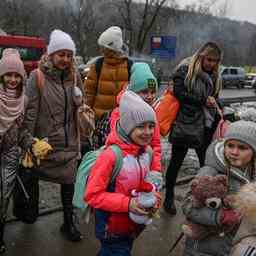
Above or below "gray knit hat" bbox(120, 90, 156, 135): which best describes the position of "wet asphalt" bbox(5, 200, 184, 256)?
below

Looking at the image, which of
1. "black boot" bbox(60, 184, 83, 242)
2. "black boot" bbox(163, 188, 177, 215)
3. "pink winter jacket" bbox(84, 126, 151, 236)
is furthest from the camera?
"black boot" bbox(163, 188, 177, 215)

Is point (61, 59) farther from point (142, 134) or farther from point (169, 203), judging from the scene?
point (169, 203)

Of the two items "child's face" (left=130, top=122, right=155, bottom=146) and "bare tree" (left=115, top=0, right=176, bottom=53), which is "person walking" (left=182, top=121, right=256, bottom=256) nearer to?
"child's face" (left=130, top=122, right=155, bottom=146)

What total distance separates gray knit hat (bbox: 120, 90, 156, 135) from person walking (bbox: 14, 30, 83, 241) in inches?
44.5

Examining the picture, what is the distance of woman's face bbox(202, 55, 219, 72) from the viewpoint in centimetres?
450

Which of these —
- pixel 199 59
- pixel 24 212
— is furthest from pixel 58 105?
pixel 199 59

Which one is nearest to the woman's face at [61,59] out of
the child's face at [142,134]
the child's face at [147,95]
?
the child's face at [147,95]

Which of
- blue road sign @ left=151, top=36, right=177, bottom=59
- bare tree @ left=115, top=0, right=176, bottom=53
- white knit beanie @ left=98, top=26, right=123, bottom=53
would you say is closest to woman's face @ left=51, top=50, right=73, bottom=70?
white knit beanie @ left=98, top=26, right=123, bottom=53

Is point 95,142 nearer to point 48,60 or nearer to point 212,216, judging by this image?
point 48,60

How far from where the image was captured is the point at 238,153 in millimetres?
2736

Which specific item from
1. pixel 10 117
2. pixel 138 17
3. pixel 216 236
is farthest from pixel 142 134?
pixel 138 17

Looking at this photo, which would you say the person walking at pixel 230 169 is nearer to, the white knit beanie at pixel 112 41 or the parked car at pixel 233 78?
the white knit beanie at pixel 112 41

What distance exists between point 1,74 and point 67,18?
40661 mm

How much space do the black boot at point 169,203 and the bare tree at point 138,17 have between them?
111 ft
